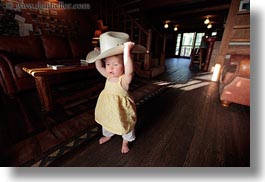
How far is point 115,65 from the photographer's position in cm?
79

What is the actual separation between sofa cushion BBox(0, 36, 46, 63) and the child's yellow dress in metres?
2.08

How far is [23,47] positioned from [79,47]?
1.08 metres

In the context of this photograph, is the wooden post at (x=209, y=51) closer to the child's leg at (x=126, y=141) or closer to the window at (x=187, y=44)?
the child's leg at (x=126, y=141)

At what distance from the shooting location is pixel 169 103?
1.85m

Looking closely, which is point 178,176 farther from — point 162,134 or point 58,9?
point 58,9

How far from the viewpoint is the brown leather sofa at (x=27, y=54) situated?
1772 millimetres

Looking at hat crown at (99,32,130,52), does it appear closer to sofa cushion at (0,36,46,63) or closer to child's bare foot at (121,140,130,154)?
child's bare foot at (121,140,130,154)

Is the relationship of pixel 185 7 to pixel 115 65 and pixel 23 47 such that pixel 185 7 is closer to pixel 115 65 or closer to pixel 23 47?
pixel 23 47

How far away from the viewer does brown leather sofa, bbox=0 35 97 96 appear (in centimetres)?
177

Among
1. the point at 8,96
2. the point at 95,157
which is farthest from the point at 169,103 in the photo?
the point at 8,96

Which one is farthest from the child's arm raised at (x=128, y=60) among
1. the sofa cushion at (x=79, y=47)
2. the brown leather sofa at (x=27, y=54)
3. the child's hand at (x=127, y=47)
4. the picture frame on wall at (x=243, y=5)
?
the picture frame on wall at (x=243, y=5)

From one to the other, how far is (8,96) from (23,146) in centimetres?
129

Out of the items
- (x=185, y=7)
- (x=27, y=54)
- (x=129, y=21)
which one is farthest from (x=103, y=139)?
(x=185, y=7)

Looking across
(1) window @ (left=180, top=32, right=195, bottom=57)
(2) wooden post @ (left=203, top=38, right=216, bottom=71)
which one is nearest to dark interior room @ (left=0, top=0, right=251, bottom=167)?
(2) wooden post @ (left=203, top=38, right=216, bottom=71)
